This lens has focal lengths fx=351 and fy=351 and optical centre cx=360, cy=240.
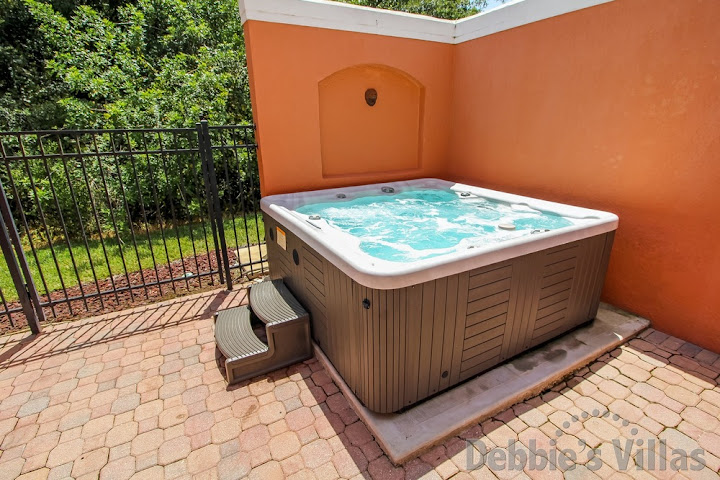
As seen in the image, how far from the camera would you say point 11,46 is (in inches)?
290

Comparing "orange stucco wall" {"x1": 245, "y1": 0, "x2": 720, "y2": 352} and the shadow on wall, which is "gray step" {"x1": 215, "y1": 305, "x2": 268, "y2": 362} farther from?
the shadow on wall

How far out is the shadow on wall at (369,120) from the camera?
13.2 ft

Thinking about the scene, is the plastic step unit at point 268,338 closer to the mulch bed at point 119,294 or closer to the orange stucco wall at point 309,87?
the mulch bed at point 119,294

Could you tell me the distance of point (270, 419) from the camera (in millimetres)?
2184

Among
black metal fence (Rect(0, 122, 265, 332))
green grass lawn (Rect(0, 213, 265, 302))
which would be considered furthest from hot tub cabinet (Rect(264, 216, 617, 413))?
green grass lawn (Rect(0, 213, 265, 302))

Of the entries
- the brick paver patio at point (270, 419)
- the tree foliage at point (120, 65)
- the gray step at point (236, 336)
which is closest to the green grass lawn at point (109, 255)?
the gray step at point (236, 336)

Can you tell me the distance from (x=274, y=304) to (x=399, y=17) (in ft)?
11.0

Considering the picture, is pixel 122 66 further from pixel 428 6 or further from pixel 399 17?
pixel 428 6

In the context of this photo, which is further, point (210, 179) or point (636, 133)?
point (210, 179)

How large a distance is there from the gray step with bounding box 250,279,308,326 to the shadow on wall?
172 centimetres

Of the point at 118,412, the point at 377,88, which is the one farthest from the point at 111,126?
the point at 118,412

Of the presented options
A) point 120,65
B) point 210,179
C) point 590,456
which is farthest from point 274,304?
point 120,65

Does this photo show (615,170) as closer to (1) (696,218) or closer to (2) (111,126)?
(1) (696,218)

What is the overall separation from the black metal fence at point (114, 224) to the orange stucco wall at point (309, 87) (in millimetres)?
322
